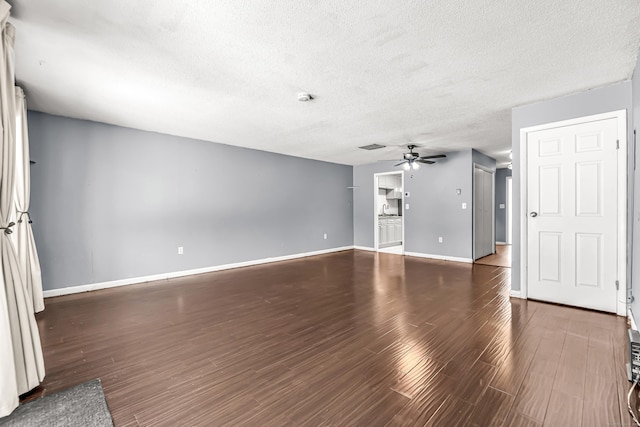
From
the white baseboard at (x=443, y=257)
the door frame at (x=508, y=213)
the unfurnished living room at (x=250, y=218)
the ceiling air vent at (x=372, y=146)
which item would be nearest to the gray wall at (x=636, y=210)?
the unfurnished living room at (x=250, y=218)

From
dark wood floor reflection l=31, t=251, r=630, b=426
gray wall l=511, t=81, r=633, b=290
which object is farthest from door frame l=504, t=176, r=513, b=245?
dark wood floor reflection l=31, t=251, r=630, b=426

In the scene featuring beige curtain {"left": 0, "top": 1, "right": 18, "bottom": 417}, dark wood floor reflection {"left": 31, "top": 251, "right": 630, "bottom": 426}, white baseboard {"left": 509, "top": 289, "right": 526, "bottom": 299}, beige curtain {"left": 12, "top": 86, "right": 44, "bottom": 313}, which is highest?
beige curtain {"left": 12, "top": 86, "right": 44, "bottom": 313}

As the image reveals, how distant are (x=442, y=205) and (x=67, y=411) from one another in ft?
21.7

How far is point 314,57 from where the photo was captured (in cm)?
239

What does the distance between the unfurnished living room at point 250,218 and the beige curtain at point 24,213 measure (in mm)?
25

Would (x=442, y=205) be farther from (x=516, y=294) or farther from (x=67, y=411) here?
(x=67, y=411)

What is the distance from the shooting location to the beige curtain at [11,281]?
5.49ft

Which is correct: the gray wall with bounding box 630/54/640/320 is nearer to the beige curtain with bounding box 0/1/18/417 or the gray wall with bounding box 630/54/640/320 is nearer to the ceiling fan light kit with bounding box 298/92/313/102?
the ceiling fan light kit with bounding box 298/92/313/102

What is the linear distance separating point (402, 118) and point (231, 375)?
12.3 feet

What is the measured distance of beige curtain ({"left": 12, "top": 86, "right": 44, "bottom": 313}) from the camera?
284cm

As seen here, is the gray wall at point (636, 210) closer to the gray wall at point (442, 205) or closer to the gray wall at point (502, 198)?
the gray wall at point (442, 205)

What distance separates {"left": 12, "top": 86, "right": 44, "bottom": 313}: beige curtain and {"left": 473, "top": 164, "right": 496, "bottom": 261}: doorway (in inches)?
284

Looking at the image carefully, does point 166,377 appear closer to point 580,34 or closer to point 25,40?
point 25,40

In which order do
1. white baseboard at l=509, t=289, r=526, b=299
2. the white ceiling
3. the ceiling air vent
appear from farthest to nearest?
the ceiling air vent < white baseboard at l=509, t=289, r=526, b=299 < the white ceiling
